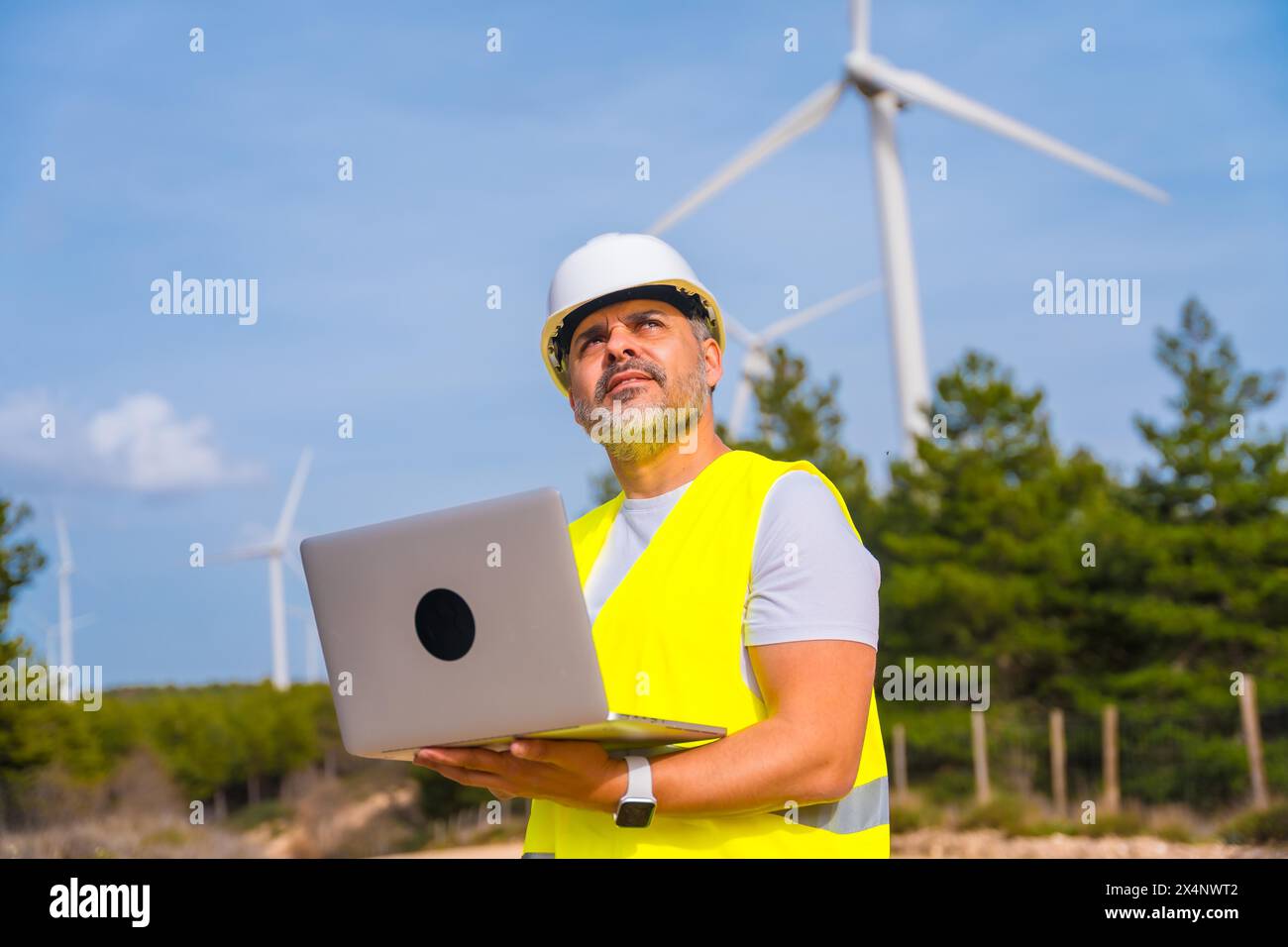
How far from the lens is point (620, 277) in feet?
11.3

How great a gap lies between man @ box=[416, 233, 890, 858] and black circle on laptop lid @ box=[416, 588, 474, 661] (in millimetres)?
211

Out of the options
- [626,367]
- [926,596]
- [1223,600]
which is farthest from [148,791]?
[626,367]

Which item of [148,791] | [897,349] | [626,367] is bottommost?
[148,791]

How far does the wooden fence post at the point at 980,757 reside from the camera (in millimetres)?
26469

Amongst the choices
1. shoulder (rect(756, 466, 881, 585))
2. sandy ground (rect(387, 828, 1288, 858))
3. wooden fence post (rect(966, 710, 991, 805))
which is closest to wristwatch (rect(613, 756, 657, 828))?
shoulder (rect(756, 466, 881, 585))

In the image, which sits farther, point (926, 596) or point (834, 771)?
point (926, 596)

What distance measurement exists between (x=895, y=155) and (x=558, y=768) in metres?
27.1

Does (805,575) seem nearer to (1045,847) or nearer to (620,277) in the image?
(620,277)

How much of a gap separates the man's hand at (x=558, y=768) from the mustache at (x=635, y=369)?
36.4 inches

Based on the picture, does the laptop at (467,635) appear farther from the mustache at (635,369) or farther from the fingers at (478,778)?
the mustache at (635,369)

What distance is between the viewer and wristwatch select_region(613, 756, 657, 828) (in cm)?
274
